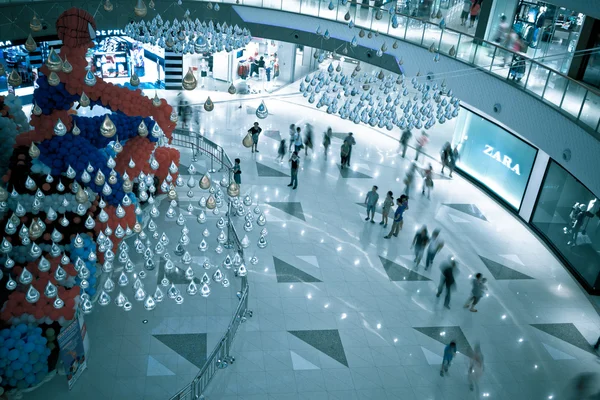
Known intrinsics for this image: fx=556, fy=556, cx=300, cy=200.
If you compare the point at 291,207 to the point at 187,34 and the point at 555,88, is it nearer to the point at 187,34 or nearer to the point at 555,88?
the point at 187,34

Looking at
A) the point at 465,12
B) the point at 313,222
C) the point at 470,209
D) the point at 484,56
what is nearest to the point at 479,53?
the point at 484,56

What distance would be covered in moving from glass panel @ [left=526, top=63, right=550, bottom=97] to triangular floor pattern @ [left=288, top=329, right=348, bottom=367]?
7957 mm

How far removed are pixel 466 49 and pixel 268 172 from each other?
6.82 meters

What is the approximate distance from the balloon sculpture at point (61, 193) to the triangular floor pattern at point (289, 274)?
140 inches

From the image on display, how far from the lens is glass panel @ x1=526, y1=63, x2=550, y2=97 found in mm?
13641

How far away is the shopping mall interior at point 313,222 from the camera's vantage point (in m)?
9.38

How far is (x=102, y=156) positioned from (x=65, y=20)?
131 inches

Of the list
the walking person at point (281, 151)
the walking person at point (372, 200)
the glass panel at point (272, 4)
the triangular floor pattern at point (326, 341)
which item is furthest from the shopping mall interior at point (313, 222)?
the glass panel at point (272, 4)

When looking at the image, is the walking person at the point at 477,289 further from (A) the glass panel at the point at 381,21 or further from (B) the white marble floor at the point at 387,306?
(A) the glass panel at the point at 381,21

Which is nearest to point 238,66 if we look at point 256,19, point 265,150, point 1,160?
point 256,19

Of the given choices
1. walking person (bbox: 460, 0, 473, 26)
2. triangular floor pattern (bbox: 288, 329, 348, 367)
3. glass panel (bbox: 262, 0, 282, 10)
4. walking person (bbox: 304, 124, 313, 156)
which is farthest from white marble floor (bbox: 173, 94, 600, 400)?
glass panel (bbox: 262, 0, 282, 10)

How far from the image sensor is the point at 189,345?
1030 centimetres

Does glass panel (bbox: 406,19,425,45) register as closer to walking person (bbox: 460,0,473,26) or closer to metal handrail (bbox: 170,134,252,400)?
walking person (bbox: 460,0,473,26)

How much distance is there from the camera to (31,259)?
962 cm
